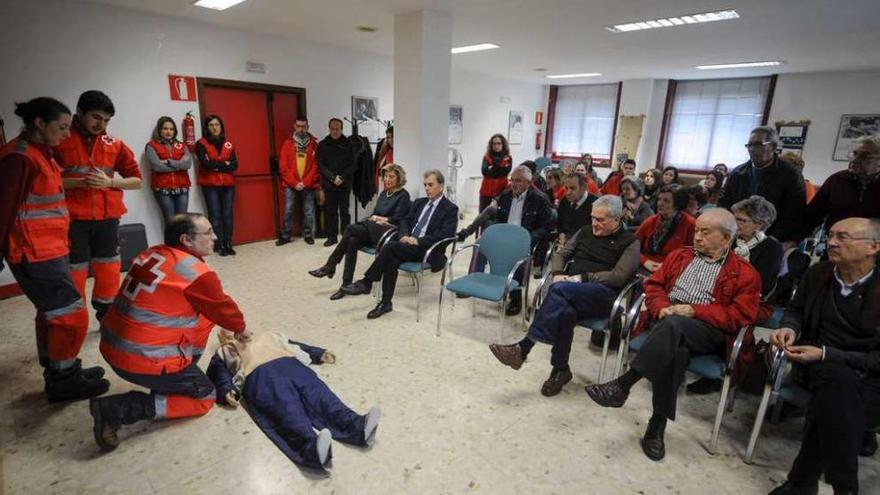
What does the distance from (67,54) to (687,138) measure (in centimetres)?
954

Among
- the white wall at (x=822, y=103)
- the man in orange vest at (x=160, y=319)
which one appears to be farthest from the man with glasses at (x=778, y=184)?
the white wall at (x=822, y=103)

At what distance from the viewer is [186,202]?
15.7ft

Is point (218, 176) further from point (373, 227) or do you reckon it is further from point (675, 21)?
point (675, 21)

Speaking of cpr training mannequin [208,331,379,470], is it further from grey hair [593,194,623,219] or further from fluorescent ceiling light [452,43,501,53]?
fluorescent ceiling light [452,43,501,53]

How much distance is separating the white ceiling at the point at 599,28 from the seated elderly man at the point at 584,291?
7.45 ft

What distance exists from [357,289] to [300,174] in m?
2.50

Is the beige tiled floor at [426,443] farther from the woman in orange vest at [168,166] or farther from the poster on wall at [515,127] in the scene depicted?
the poster on wall at [515,127]

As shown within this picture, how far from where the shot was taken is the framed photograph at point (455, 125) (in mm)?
8125

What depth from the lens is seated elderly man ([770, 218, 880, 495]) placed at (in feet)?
5.40

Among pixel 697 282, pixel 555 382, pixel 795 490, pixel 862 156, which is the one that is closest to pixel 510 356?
pixel 555 382

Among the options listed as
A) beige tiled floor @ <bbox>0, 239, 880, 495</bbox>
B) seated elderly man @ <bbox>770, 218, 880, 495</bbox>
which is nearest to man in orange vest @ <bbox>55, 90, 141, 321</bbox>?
beige tiled floor @ <bbox>0, 239, 880, 495</bbox>

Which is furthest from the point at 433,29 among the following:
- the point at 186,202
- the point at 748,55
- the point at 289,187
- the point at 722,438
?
the point at 748,55

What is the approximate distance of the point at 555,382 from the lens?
2506 mm

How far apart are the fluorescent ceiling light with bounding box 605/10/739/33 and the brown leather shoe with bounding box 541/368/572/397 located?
12.2 feet
